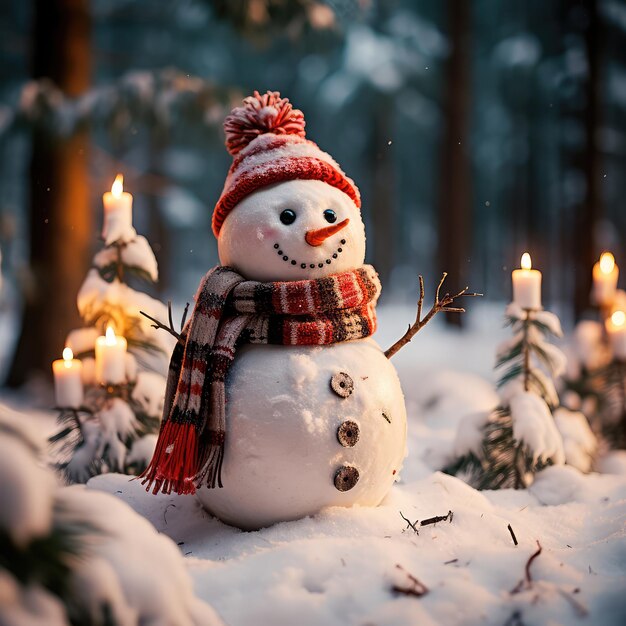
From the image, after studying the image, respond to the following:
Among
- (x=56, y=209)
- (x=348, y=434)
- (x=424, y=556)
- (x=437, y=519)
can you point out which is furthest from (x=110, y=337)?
(x=56, y=209)

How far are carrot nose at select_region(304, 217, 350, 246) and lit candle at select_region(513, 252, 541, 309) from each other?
1243 mm

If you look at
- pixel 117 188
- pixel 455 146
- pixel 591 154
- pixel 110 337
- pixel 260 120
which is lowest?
pixel 110 337

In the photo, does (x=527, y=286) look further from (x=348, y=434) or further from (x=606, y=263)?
(x=348, y=434)

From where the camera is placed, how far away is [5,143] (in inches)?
276

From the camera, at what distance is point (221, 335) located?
2.52 metres

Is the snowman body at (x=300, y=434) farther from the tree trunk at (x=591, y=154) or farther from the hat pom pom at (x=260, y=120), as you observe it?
the tree trunk at (x=591, y=154)

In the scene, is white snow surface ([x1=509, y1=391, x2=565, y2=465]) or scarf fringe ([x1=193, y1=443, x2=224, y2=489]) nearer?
scarf fringe ([x1=193, y1=443, x2=224, y2=489])

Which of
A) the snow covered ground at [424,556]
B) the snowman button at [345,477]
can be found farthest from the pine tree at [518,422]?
the snowman button at [345,477]

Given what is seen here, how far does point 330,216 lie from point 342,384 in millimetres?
674

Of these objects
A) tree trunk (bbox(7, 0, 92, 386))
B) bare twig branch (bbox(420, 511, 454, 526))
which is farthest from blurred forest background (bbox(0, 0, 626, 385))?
bare twig branch (bbox(420, 511, 454, 526))

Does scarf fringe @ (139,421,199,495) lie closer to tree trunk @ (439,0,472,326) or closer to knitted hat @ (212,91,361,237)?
knitted hat @ (212,91,361,237)

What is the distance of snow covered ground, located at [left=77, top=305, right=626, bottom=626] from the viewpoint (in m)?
1.79

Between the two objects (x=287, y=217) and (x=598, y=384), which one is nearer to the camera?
(x=287, y=217)

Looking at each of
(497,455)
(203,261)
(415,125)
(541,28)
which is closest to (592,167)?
(541,28)
